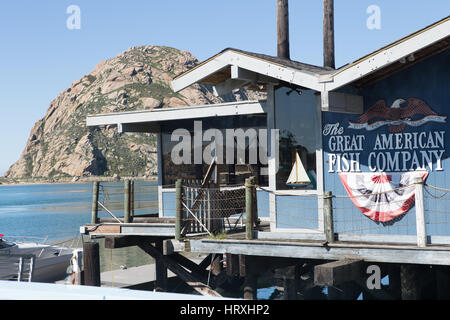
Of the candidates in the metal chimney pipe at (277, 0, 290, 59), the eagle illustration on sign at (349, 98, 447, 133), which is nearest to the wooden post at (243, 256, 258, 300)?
the eagle illustration on sign at (349, 98, 447, 133)

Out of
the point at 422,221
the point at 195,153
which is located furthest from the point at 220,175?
the point at 422,221

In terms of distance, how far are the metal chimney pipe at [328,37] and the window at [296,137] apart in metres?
5.89

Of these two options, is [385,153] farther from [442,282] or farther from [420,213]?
[442,282]

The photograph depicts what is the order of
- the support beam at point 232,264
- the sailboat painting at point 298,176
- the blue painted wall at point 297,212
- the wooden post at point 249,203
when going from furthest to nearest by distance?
the support beam at point 232,264
the sailboat painting at point 298,176
the blue painted wall at point 297,212
the wooden post at point 249,203

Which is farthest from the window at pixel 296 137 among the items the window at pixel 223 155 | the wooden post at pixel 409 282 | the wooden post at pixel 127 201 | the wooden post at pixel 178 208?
the wooden post at pixel 127 201

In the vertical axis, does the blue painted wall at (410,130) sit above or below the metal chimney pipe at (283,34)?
below

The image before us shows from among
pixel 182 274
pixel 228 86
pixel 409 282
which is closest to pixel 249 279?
pixel 182 274

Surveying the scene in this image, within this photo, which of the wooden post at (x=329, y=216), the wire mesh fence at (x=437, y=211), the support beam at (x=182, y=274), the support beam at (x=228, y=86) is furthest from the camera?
the support beam at (x=182, y=274)

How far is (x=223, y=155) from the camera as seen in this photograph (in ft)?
55.8

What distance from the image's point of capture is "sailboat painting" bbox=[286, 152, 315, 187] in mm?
12944

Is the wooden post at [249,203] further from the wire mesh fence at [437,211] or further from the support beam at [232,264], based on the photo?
the wire mesh fence at [437,211]

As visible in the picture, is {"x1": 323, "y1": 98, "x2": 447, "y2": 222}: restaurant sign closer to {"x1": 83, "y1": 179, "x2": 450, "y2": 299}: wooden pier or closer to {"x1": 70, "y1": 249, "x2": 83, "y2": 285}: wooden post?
{"x1": 83, "y1": 179, "x2": 450, "y2": 299}: wooden pier

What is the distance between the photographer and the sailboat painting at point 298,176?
1294 cm

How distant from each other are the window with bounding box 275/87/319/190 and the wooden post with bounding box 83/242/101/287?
5.67 meters
